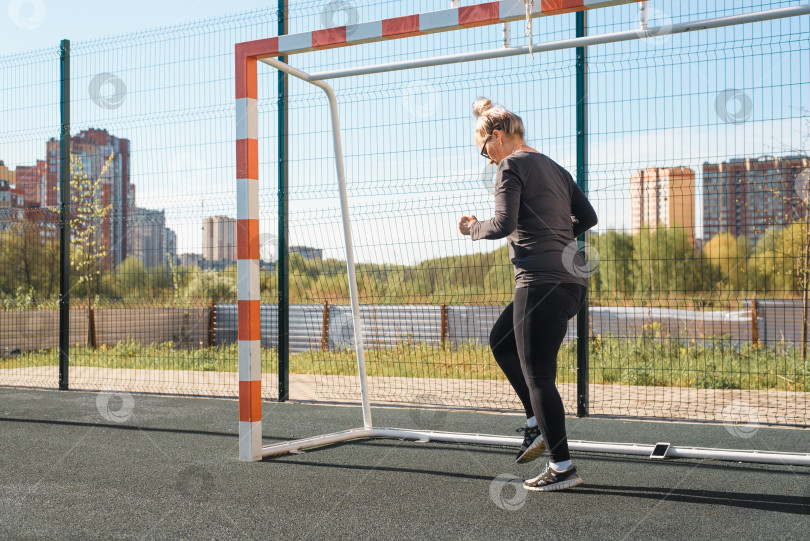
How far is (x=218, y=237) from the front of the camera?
731cm

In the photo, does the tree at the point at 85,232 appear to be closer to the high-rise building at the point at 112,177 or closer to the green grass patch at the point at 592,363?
the high-rise building at the point at 112,177

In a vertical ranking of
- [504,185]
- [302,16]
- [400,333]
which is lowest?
[400,333]

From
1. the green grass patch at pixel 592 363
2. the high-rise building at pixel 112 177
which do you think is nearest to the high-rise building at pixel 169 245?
the high-rise building at pixel 112 177

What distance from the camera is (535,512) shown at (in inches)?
123

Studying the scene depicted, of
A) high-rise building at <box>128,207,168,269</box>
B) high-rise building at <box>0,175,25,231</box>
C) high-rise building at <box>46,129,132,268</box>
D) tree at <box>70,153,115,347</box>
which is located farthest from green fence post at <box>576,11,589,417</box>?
tree at <box>70,153,115,347</box>

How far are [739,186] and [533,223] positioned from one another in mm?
2918

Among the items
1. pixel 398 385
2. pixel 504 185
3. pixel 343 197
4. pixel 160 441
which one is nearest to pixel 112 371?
pixel 398 385

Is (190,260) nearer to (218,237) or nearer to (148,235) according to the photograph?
(148,235)

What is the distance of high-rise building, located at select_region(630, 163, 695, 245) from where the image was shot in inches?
218

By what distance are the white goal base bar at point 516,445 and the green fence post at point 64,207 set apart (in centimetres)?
403

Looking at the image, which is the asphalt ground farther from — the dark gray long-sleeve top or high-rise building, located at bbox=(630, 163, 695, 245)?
high-rise building, located at bbox=(630, 163, 695, 245)

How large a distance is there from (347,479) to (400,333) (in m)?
2.88

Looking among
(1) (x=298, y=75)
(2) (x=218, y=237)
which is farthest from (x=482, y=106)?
(2) (x=218, y=237)

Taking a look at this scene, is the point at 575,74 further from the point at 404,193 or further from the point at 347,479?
the point at 347,479
